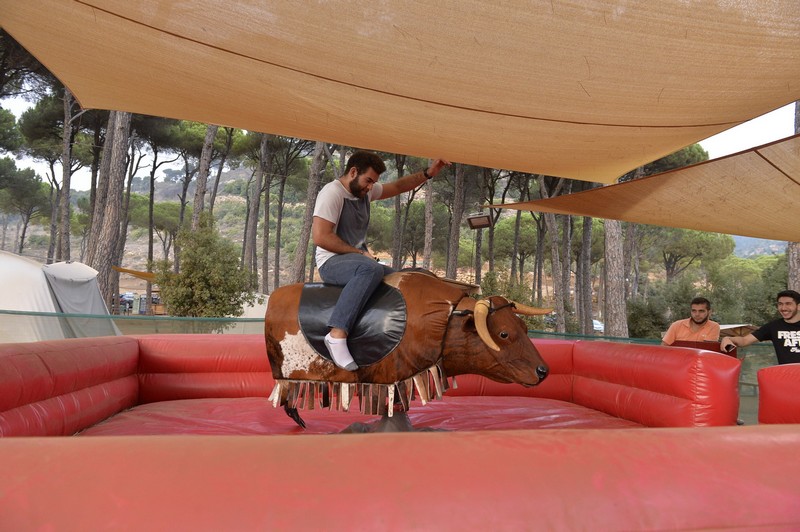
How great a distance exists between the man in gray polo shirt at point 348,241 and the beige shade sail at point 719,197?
1.49 m

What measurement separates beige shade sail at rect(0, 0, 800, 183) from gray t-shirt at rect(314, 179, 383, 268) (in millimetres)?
593

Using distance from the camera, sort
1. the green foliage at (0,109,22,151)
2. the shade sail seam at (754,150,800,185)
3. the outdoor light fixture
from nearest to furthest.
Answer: the shade sail seam at (754,150,800,185)
the outdoor light fixture
the green foliage at (0,109,22,151)

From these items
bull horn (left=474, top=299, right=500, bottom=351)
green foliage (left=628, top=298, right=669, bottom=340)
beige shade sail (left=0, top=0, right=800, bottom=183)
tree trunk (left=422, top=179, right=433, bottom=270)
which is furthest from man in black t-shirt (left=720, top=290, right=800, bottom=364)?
green foliage (left=628, top=298, right=669, bottom=340)

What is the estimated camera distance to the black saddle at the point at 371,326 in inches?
108

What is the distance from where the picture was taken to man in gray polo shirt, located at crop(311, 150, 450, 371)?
2719 millimetres

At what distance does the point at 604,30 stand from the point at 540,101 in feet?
2.32

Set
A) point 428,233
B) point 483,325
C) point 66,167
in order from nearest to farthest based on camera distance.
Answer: point 483,325, point 428,233, point 66,167

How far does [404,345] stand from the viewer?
9.06 ft

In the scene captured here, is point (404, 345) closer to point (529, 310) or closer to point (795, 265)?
point (529, 310)

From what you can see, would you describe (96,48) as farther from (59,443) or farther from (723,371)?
(723,371)

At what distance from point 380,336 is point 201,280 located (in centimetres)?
876

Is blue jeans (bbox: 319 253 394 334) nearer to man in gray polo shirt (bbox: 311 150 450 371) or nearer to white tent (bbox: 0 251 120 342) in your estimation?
man in gray polo shirt (bbox: 311 150 450 371)

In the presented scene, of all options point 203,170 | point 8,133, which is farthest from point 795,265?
point 8,133

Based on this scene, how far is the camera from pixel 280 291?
9.84 ft
